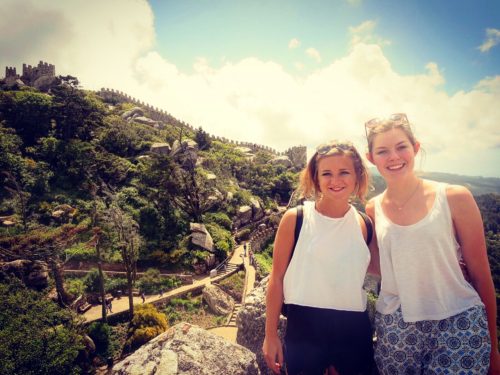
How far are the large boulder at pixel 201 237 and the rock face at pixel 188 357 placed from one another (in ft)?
74.4

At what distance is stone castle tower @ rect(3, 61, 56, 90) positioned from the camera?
51.5 meters

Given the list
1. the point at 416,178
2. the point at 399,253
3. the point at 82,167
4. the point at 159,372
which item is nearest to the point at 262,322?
the point at 159,372

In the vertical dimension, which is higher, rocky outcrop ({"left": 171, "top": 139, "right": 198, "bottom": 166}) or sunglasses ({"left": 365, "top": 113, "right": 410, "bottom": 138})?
rocky outcrop ({"left": 171, "top": 139, "right": 198, "bottom": 166})

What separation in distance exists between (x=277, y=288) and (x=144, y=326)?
50.7 feet

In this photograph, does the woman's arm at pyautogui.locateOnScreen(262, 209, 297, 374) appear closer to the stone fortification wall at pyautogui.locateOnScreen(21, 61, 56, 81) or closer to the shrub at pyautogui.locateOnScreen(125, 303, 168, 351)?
the shrub at pyautogui.locateOnScreen(125, 303, 168, 351)

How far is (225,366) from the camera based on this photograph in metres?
2.71

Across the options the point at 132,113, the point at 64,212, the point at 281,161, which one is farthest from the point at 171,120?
the point at 64,212

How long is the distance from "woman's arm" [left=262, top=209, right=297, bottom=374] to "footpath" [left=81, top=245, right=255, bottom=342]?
35.5ft

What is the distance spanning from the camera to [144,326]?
15.2m

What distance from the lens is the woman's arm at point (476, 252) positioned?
236cm

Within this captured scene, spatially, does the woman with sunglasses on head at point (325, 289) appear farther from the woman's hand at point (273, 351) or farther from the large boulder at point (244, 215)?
the large boulder at point (244, 215)

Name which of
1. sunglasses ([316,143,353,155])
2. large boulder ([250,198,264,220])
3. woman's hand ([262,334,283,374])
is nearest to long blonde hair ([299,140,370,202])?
sunglasses ([316,143,353,155])

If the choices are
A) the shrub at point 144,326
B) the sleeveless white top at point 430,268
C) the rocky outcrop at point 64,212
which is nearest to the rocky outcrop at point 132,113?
the rocky outcrop at point 64,212

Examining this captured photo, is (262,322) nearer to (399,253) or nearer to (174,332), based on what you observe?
(174,332)
